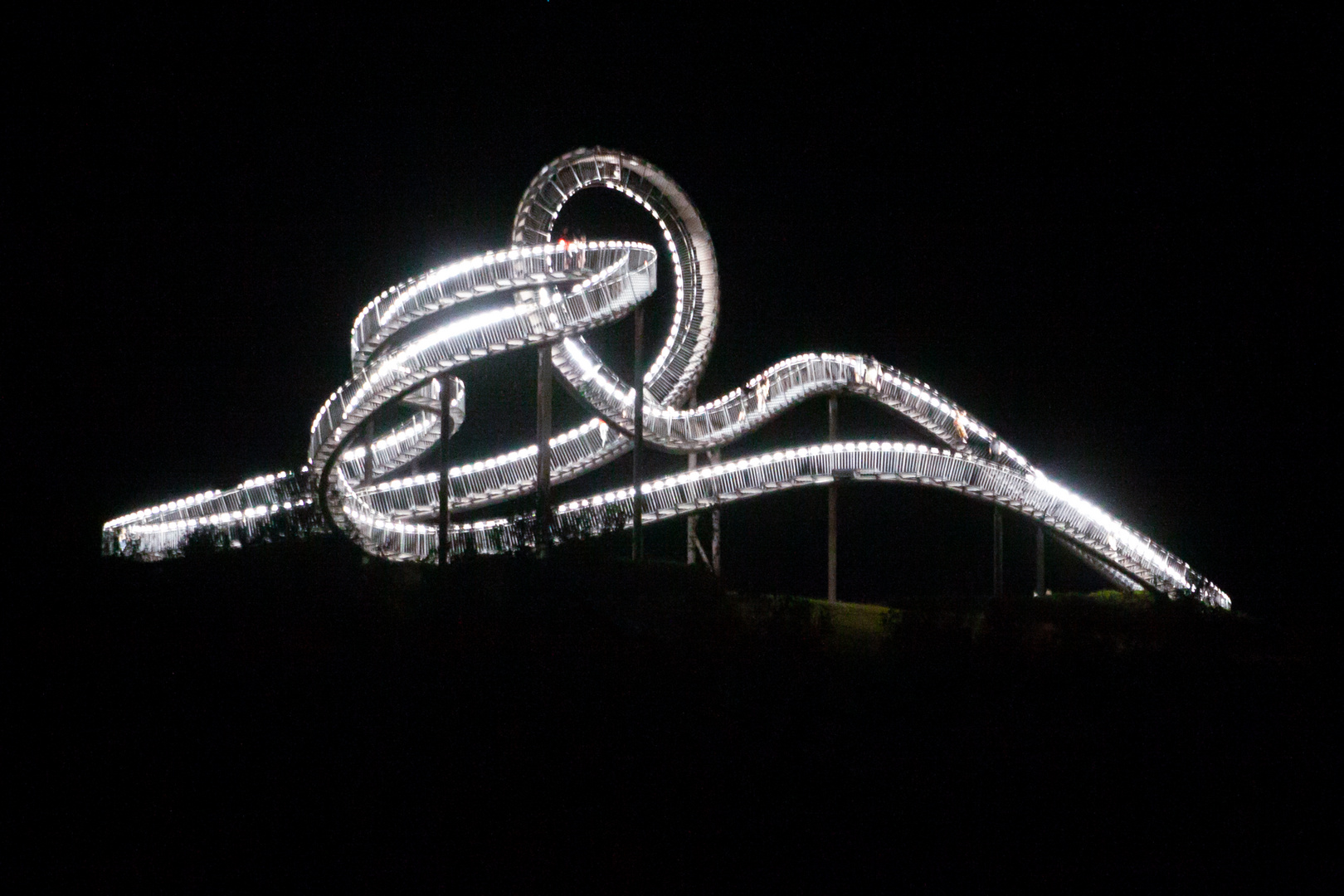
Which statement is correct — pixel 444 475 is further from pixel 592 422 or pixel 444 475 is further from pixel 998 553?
pixel 998 553

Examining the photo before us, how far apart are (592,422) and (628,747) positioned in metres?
21.1

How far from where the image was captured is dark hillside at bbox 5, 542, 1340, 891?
12695 millimetres

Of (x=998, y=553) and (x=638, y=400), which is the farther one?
(x=998, y=553)

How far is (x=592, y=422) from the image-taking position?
116 feet

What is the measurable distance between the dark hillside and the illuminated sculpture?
7.58m

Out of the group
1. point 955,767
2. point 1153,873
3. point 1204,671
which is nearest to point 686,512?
point 1204,671

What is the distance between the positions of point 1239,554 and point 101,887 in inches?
1469

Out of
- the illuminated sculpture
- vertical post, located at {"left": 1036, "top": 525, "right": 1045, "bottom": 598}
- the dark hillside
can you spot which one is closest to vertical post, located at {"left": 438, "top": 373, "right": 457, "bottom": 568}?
the illuminated sculpture

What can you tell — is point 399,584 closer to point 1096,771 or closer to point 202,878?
point 202,878

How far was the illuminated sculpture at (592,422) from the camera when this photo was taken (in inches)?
1028

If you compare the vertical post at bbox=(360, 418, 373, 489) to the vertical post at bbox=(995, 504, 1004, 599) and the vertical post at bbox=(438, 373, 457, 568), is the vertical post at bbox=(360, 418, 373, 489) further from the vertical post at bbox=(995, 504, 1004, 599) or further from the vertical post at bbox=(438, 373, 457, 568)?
the vertical post at bbox=(995, 504, 1004, 599)

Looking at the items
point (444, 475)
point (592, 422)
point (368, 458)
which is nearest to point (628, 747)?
point (444, 475)

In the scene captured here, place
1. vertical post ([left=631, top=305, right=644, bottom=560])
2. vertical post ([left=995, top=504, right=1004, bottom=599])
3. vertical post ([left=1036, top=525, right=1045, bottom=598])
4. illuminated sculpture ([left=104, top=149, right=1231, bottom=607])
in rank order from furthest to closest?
vertical post ([left=1036, top=525, right=1045, bottom=598]), vertical post ([left=995, top=504, right=1004, bottom=599]), vertical post ([left=631, top=305, right=644, bottom=560]), illuminated sculpture ([left=104, top=149, right=1231, bottom=607])

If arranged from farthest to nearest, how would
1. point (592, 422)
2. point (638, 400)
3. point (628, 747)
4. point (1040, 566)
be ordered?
point (592, 422) < point (1040, 566) < point (638, 400) < point (628, 747)
